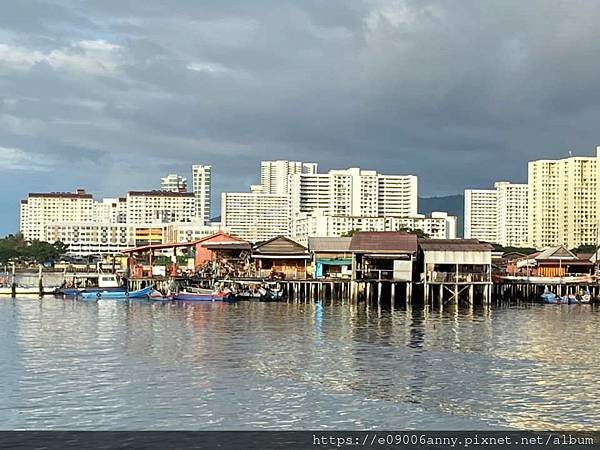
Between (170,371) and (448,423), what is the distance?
11.5 meters

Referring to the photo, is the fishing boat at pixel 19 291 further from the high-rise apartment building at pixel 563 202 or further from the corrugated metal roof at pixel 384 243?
the high-rise apartment building at pixel 563 202

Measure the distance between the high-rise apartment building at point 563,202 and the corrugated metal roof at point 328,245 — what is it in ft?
363

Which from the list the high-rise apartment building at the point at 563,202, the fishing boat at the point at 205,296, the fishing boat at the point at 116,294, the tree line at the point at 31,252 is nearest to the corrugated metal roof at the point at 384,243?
the fishing boat at the point at 205,296

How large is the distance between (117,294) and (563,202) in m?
132

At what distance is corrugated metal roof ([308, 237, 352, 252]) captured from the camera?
7800 cm

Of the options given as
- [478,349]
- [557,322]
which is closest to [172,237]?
[557,322]

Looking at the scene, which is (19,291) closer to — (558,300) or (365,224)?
(558,300)

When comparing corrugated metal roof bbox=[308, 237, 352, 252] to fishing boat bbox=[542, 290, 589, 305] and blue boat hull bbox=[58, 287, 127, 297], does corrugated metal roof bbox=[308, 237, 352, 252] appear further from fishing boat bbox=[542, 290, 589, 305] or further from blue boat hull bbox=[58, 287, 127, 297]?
fishing boat bbox=[542, 290, 589, 305]

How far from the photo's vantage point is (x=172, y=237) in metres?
187

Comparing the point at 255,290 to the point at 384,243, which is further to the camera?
the point at 255,290

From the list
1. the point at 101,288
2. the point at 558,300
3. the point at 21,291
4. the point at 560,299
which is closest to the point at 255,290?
the point at 101,288

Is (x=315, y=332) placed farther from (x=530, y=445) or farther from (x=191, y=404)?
(x=530, y=445)

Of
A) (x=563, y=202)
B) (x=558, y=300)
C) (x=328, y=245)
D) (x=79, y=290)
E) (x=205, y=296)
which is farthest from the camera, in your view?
(x=563, y=202)

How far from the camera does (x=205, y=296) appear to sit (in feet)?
225
